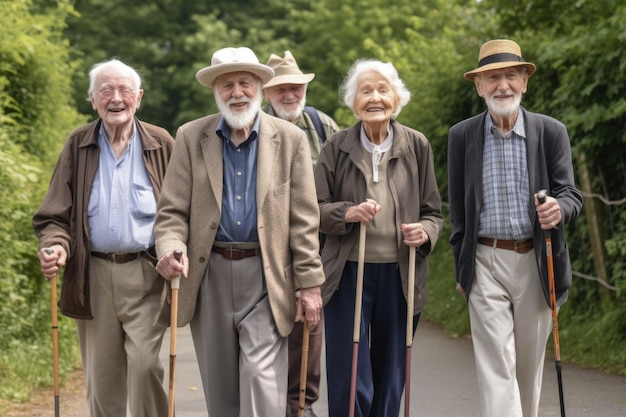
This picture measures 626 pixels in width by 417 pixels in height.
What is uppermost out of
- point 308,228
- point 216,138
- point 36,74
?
point 36,74

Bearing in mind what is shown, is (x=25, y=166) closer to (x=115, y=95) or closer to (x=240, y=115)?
(x=115, y=95)

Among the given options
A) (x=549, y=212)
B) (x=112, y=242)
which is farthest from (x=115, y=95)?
(x=549, y=212)

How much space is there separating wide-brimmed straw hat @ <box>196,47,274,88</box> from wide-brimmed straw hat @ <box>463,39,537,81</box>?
116cm

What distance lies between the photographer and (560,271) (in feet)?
20.6

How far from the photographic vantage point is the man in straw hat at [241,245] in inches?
227

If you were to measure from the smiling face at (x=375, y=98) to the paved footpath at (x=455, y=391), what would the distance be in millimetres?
2436

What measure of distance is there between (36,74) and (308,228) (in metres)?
6.45

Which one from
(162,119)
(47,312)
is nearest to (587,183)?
(47,312)

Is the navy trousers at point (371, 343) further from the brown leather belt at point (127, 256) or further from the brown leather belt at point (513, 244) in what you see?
the brown leather belt at point (127, 256)

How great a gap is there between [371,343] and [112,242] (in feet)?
4.98

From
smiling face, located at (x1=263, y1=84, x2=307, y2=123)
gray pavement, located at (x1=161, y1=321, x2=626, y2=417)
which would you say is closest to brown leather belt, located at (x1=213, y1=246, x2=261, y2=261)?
smiling face, located at (x1=263, y1=84, x2=307, y2=123)

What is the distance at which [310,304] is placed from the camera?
228 inches

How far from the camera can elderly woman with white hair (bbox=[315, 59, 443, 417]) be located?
6496 millimetres

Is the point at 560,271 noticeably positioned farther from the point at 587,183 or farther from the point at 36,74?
the point at 36,74
